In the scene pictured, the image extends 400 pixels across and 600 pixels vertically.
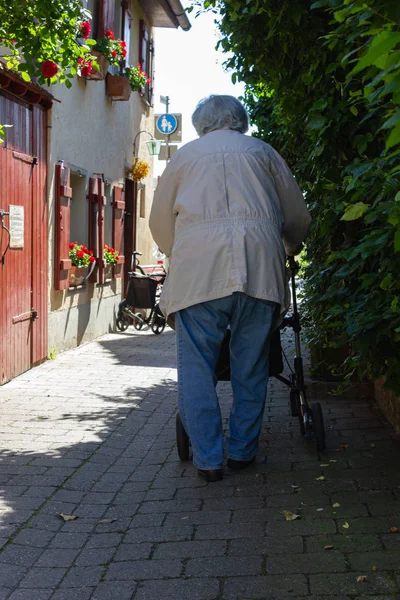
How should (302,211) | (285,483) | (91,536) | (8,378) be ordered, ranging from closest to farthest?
(91,536), (285,483), (302,211), (8,378)

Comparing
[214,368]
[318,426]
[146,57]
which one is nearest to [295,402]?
[318,426]

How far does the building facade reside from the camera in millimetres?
9391

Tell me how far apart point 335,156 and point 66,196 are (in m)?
6.67

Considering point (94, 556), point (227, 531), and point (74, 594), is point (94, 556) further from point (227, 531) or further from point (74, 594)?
point (227, 531)

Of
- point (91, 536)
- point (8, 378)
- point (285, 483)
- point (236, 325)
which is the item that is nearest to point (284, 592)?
point (91, 536)

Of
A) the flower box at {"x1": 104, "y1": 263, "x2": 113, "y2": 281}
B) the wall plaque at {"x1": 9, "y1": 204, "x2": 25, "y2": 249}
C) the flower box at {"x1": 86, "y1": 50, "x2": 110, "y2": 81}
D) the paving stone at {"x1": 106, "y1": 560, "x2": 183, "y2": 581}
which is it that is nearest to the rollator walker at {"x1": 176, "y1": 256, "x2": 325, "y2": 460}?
the paving stone at {"x1": 106, "y1": 560, "x2": 183, "y2": 581}

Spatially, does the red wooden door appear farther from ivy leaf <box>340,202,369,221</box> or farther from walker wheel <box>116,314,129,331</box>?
ivy leaf <box>340,202,369,221</box>

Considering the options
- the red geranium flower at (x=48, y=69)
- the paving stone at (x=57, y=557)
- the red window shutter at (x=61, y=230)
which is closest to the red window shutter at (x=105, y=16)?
the red window shutter at (x=61, y=230)

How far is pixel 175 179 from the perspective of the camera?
503 centimetres

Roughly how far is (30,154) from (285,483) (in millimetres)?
6274

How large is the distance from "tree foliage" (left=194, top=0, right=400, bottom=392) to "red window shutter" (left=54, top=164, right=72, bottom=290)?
464cm

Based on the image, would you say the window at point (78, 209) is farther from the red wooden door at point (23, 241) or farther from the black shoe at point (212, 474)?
the black shoe at point (212, 474)

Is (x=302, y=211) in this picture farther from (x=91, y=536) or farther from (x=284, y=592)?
(x=284, y=592)

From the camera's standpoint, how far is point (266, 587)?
3326mm
